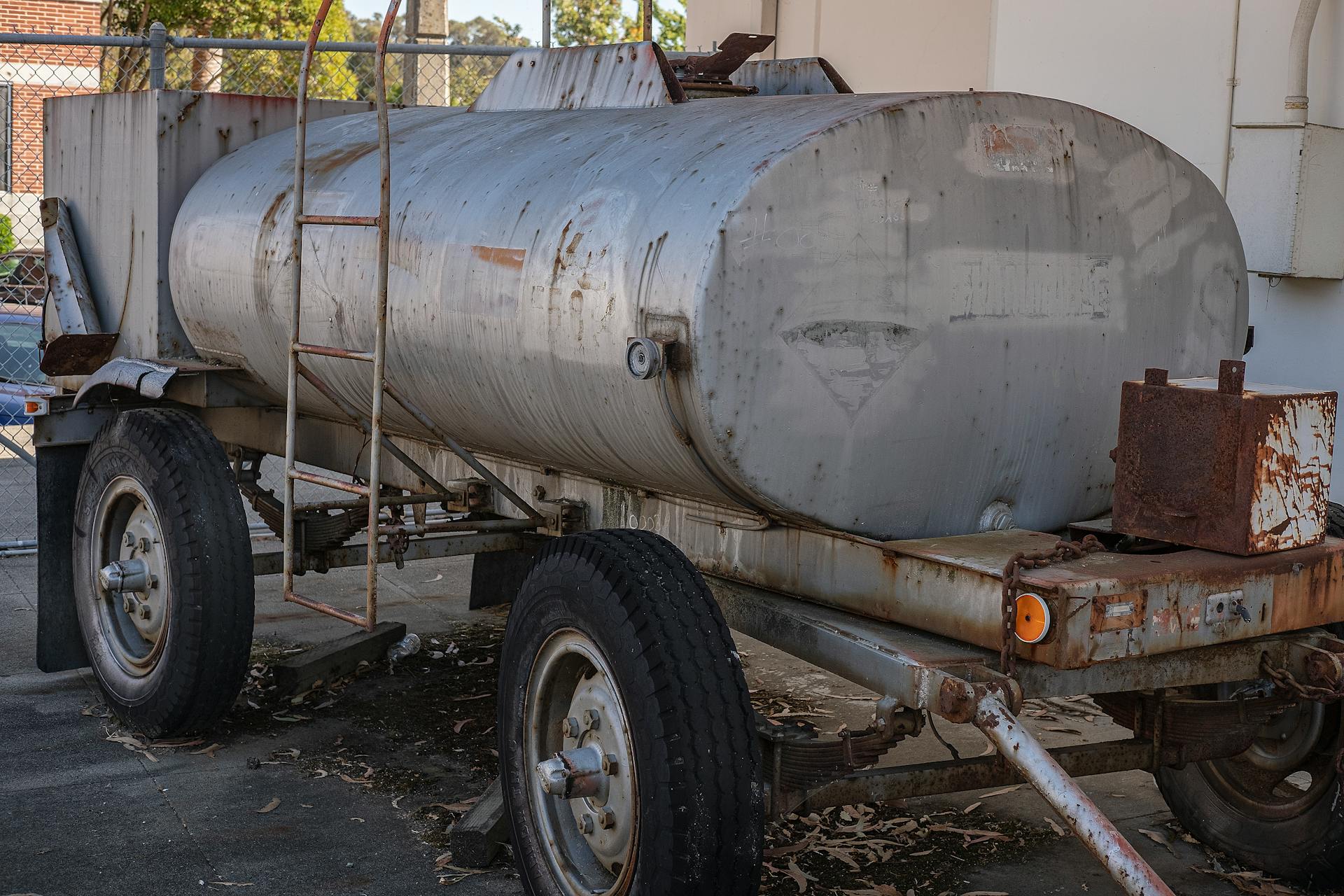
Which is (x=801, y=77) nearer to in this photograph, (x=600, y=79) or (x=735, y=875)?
(x=600, y=79)

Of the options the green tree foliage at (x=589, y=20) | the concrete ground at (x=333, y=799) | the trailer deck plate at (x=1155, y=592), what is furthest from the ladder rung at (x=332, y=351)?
the green tree foliage at (x=589, y=20)

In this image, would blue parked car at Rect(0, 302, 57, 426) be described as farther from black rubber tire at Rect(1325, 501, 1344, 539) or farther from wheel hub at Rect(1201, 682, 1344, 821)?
black rubber tire at Rect(1325, 501, 1344, 539)

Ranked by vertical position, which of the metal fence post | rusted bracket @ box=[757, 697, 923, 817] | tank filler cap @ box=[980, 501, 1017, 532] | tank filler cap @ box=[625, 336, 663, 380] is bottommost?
rusted bracket @ box=[757, 697, 923, 817]

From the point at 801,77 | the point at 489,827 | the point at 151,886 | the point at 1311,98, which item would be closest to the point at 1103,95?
the point at 1311,98

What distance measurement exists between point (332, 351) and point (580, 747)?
1.42 metres

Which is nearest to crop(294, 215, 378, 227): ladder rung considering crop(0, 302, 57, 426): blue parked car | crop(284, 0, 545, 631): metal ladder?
crop(284, 0, 545, 631): metal ladder

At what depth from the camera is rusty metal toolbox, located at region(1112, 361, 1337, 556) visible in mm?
3139

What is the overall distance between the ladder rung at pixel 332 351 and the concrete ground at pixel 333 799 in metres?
1.39

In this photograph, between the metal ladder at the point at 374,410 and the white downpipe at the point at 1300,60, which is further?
the white downpipe at the point at 1300,60

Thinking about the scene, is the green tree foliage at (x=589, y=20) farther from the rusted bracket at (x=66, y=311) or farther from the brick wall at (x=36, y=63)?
the rusted bracket at (x=66, y=311)

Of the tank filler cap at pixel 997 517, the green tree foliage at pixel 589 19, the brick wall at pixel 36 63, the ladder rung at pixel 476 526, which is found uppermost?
the green tree foliage at pixel 589 19

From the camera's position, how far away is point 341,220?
4152mm

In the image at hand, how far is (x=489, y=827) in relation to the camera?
410 cm

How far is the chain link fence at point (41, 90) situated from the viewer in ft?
23.4
